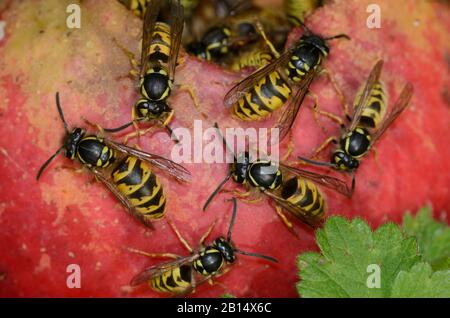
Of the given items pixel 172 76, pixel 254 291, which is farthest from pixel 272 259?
pixel 172 76

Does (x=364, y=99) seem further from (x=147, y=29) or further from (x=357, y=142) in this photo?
(x=147, y=29)

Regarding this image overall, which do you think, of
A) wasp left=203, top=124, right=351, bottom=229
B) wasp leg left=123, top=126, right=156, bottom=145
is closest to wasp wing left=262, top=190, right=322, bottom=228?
wasp left=203, top=124, right=351, bottom=229

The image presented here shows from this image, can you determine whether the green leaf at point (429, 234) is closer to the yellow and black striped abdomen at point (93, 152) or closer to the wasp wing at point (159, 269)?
the wasp wing at point (159, 269)

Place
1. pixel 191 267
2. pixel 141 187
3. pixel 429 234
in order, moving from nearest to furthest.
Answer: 1. pixel 141 187
2. pixel 191 267
3. pixel 429 234

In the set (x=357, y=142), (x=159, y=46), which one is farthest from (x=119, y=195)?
(x=357, y=142)

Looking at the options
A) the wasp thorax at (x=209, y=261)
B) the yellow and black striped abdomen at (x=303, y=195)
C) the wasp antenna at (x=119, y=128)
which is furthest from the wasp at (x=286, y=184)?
the wasp antenna at (x=119, y=128)

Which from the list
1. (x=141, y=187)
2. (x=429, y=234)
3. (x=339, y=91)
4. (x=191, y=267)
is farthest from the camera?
(x=429, y=234)
